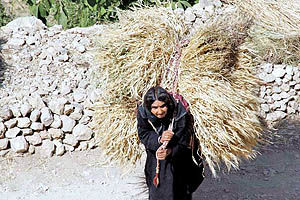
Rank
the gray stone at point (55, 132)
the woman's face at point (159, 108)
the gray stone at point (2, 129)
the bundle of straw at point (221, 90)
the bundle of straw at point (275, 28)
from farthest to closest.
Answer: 1. the bundle of straw at point (275, 28)
2. the gray stone at point (55, 132)
3. the gray stone at point (2, 129)
4. the bundle of straw at point (221, 90)
5. the woman's face at point (159, 108)

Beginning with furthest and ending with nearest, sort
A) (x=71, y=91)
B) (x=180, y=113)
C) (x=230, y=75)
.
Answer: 1. (x=71, y=91)
2. (x=230, y=75)
3. (x=180, y=113)

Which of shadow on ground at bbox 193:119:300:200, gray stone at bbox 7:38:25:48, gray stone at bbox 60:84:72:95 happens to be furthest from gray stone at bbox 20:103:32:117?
shadow on ground at bbox 193:119:300:200

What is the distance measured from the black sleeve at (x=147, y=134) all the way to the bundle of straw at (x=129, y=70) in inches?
8.7

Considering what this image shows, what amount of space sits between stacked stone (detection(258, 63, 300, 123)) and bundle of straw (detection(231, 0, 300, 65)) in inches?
5.0

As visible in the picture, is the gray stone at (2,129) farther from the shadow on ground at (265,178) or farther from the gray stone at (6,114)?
the shadow on ground at (265,178)

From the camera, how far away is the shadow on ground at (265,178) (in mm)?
3775

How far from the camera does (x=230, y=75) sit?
2908mm

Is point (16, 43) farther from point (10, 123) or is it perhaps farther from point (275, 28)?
point (275, 28)

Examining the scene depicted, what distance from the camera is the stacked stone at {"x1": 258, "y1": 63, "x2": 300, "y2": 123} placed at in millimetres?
4930

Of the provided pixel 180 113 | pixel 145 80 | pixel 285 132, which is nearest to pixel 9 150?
pixel 145 80

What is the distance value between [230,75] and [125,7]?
2.62 m

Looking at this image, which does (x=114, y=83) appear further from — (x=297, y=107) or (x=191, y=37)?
(x=297, y=107)

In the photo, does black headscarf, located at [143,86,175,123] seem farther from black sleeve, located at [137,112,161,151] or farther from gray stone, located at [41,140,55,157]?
gray stone, located at [41,140,55,157]

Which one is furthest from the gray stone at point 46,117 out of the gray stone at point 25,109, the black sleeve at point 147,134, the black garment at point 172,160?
the black sleeve at point 147,134
